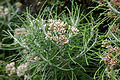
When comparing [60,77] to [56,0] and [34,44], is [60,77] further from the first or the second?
[56,0]

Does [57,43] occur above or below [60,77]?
above

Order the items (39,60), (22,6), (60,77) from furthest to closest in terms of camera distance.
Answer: (22,6)
(60,77)
(39,60)

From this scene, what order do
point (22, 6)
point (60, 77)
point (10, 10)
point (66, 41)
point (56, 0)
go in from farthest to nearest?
point (10, 10) < point (22, 6) < point (56, 0) < point (60, 77) < point (66, 41)

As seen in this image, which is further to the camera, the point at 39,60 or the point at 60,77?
the point at 60,77

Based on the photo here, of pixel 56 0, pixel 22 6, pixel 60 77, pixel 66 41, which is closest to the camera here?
pixel 66 41

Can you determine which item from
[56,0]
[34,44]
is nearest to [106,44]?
[34,44]

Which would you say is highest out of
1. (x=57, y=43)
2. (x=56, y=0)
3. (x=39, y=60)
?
(x=56, y=0)

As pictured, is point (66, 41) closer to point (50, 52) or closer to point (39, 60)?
point (50, 52)

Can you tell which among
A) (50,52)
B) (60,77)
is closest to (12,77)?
(60,77)

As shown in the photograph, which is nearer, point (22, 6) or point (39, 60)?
point (39, 60)
